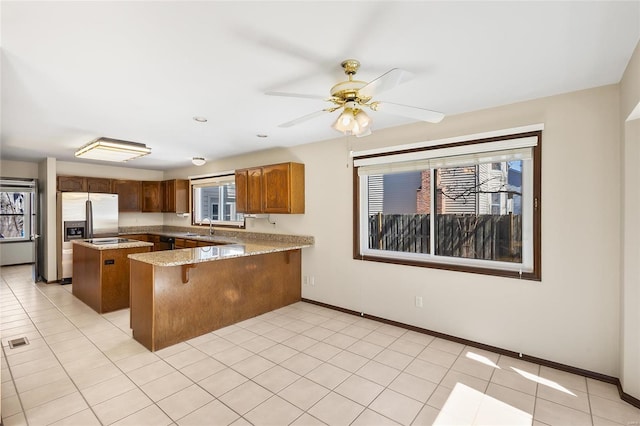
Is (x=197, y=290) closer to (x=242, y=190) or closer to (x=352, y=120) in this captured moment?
(x=242, y=190)

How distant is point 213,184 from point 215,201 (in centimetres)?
42

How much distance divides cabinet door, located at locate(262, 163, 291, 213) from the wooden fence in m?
1.28

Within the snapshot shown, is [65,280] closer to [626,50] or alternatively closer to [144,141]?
[144,141]

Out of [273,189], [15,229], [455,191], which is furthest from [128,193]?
[455,191]

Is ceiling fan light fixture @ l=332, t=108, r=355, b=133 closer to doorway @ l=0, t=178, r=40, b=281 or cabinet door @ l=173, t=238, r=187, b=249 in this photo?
cabinet door @ l=173, t=238, r=187, b=249

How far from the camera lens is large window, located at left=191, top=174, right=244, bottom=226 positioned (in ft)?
19.8

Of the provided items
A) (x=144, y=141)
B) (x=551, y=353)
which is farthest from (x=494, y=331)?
(x=144, y=141)

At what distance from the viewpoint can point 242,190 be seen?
511 cm

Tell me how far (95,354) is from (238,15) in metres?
3.21

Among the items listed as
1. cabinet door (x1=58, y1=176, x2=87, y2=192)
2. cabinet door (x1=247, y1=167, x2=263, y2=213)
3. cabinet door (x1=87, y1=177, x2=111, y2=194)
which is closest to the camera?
cabinet door (x1=247, y1=167, x2=263, y2=213)

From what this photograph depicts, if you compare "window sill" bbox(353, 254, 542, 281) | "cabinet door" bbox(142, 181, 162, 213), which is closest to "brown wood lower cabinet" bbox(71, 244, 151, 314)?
"cabinet door" bbox(142, 181, 162, 213)

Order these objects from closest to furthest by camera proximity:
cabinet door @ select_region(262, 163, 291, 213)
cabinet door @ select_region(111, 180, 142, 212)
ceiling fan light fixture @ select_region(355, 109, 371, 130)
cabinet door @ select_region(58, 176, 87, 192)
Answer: ceiling fan light fixture @ select_region(355, 109, 371, 130) → cabinet door @ select_region(262, 163, 291, 213) → cabinet door @ select_region(58, 176, 87, 192) → cabinet door @ select_region(111, 180, 142, 212)

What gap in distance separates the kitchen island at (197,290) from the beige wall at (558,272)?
1.63m

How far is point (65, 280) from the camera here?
5.67m
